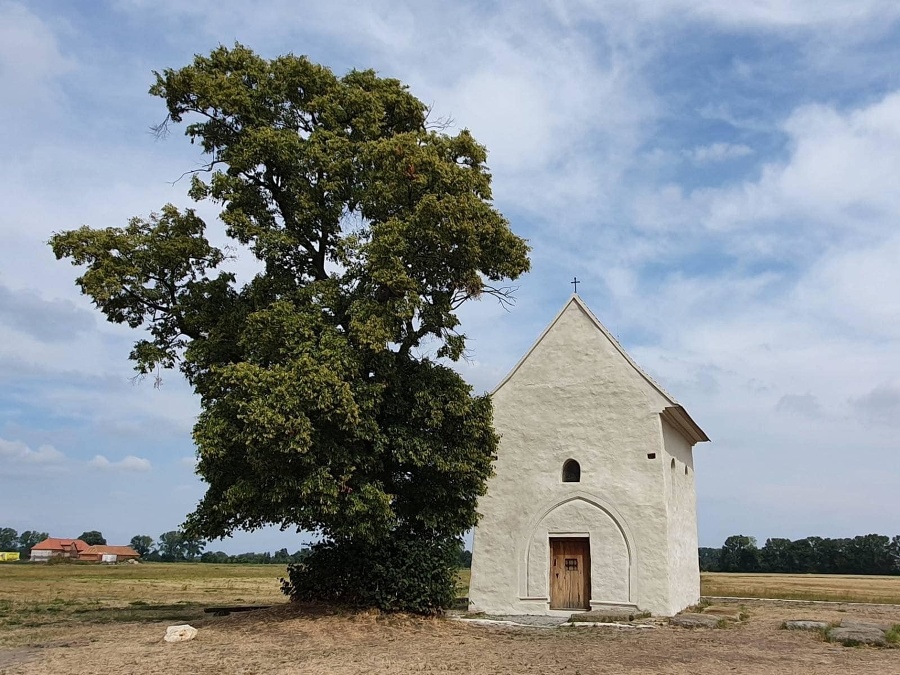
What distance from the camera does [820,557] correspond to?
214 feet

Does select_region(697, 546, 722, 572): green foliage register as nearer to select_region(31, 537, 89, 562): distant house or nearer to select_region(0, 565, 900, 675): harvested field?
select_region(0, 565, 900, 675): harvested field

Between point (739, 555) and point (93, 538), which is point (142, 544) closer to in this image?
point (93, 538)

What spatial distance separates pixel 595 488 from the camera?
19688 millimetres

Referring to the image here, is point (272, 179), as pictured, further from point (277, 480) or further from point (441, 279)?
point (277, 480)

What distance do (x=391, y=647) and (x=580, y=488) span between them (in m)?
7.31

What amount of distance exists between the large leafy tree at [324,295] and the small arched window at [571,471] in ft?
9.16

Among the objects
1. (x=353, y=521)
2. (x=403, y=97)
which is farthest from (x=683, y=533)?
(x=403, y=97)

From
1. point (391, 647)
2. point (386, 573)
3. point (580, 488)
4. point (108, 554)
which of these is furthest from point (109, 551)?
point (391, 647)

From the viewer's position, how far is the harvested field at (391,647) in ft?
40.1

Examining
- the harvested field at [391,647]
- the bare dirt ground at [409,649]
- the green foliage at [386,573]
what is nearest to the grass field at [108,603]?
the harvested field at [391,647]

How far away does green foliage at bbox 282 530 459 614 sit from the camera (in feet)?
58.0

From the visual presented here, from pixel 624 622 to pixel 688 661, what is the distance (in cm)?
517

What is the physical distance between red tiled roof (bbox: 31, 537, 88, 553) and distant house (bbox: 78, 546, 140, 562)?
3.91 metres

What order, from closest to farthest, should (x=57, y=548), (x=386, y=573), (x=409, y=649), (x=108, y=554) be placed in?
(x=409, y=649) < (x=386, y=573) < (x=108, y=554) < (x=57, y=548)
